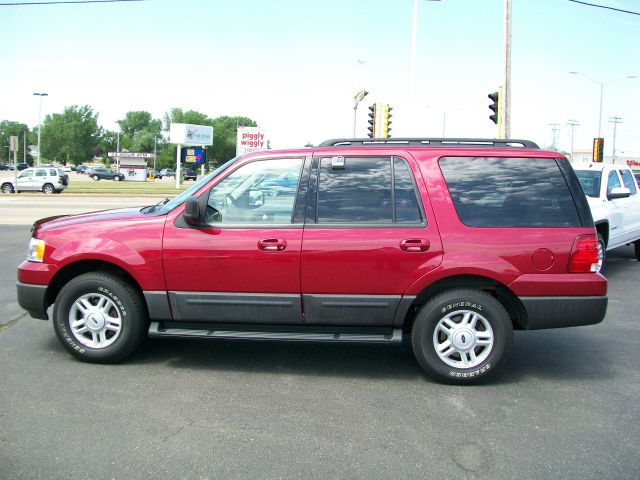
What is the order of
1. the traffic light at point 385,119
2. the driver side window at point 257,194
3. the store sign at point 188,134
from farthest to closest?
the store sign at point 188,134
the traffic light at point 385,119
the driver side window at point 257,194

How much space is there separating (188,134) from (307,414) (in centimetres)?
6165

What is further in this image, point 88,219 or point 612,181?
point 612,181

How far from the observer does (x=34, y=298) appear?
4844 millimetres

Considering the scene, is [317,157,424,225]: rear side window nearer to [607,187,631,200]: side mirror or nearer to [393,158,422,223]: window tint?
[393,158,422,223]: window tint

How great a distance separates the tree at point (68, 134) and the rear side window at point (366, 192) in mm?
120112

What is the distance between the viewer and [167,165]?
129 metres

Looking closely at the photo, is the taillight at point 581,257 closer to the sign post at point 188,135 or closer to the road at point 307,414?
the road at point 307,414

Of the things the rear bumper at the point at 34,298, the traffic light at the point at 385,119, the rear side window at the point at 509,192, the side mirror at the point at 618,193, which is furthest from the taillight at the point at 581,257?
the traffic light at the point at 385,119

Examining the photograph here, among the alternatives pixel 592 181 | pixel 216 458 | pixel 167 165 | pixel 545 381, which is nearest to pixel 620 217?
pixel 592 181

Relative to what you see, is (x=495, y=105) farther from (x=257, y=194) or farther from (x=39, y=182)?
(x=39, y=182)

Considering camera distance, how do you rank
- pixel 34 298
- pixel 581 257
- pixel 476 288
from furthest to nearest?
1. pixel 34 298
2. pixel 476 288
3. pixel 581 257

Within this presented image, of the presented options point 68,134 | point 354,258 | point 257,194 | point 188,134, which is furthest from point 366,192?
point 68,134

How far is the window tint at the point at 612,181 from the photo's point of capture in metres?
9.94

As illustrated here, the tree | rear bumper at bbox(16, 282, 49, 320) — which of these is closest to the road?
rear bumper at bbox(16, 282, 49, 320)
